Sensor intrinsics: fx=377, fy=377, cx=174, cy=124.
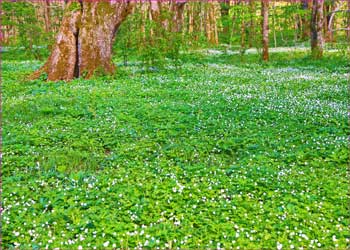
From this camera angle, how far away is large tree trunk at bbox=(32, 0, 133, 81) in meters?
14.8

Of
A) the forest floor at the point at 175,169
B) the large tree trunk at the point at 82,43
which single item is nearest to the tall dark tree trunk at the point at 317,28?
the forest floor at the point at 175,169

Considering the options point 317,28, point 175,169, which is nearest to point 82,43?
point 175,169

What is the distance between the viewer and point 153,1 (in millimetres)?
28234

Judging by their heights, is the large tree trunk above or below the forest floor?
above

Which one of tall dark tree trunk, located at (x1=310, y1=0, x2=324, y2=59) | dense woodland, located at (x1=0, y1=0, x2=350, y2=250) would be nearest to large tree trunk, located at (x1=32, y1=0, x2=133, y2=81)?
dense woodland, located at (x1=0, y1=0, x2=350, y2=250)

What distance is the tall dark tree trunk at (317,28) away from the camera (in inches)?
802

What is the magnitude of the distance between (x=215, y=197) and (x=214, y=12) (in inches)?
1528

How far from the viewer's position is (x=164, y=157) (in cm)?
687

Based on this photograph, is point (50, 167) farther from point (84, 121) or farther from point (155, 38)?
point (155, 38)

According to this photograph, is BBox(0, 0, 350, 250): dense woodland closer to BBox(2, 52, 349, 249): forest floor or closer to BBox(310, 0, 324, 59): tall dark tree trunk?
BBox(2, 52, 349, 249): forest floor

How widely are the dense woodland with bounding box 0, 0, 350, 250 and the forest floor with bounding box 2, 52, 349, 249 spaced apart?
22 mm

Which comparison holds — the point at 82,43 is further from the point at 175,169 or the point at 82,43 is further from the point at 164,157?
the point at 175,169

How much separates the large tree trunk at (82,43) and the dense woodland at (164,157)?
0.04 m

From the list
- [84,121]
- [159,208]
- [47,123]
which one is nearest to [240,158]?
[159,208]
